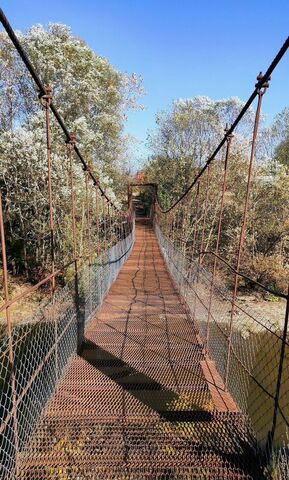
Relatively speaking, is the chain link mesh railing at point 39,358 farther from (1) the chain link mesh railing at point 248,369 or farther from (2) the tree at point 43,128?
(2) the tree at point 43,128

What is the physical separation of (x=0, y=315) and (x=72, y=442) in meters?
5.86

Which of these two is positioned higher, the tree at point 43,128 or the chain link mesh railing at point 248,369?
the tree at point 43,128

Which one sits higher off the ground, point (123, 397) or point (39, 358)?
point (39, 358)

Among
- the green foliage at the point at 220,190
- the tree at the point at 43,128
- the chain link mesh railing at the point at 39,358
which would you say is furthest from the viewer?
the green foliage at the point at 220,190

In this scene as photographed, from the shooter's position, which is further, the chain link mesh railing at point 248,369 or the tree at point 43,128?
the tree at point 43,128

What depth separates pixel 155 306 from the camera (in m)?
3.67

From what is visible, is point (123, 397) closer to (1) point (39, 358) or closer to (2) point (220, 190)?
(1) point (39, 358)

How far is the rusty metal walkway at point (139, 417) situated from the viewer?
1.30 meters

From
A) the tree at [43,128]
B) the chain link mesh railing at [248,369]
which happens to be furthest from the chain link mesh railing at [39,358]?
the tree at [43,128]

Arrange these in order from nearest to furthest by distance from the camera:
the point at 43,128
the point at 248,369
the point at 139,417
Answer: the point at 139,417 < the point at 248,369 < the point at 43,128

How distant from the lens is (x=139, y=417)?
163cm

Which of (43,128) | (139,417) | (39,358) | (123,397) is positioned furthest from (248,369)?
(43,128)

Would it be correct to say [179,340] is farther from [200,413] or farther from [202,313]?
[202,313]

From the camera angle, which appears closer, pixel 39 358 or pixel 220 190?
pixel 39 358
